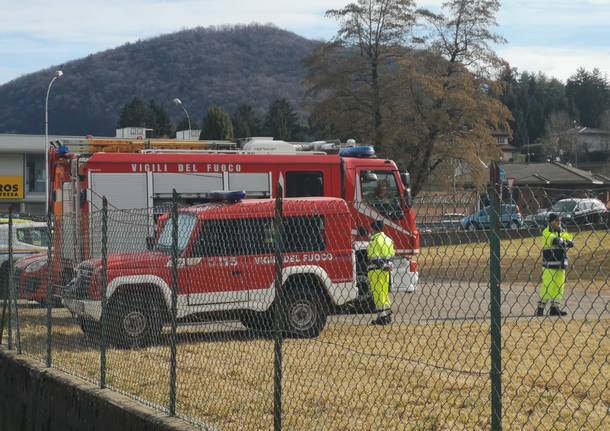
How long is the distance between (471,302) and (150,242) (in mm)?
4757

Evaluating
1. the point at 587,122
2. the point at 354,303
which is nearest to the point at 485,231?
the point at 354,303

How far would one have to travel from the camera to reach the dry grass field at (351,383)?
6.12 metres

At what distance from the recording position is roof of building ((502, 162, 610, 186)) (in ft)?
227

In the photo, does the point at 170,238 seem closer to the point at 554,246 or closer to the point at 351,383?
the point at 351,383

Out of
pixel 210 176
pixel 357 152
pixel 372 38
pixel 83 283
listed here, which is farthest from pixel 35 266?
pixel 372 38

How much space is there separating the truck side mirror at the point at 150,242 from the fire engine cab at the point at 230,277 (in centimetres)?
4

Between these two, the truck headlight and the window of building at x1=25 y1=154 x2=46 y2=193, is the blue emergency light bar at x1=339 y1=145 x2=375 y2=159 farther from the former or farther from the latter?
the window of building at x1=25 y1=154 x2=46 y2=193

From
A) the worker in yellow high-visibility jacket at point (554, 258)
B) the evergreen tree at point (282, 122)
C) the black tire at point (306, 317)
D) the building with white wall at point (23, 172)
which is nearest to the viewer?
the worker in yellow high-visibility jacket at point (554, 258)

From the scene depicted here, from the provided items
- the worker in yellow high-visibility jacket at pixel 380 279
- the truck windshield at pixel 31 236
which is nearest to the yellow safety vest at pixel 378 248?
the worker in yellow high-visibility jacket at pixel 380 279

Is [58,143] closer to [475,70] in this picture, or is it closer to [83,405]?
[83,405]

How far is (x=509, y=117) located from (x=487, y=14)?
4.37m

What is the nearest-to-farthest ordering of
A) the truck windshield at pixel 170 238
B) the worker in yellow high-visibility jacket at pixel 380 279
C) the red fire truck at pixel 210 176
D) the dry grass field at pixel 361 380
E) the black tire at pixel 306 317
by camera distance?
1. the worker in yellow high-visibility jacket at pixel 380 279
2. the dry grass field at pixel 361 380
3. the black tire at pixel 306 317
4. the truck windshield at pixel 170 238
5. the red fire truck at pixel 210 176

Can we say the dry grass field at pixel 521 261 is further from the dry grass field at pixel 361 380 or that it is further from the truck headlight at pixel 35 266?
→ the truck headlight at pixel 35 266

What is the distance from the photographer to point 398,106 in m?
38.1
